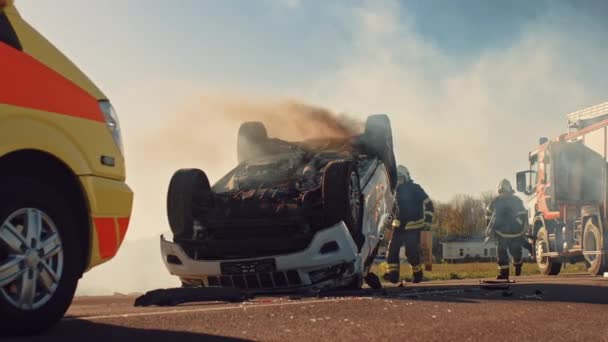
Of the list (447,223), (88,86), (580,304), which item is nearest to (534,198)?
(580,304)

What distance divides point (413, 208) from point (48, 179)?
29.6ft

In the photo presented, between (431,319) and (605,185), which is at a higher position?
(605,185)

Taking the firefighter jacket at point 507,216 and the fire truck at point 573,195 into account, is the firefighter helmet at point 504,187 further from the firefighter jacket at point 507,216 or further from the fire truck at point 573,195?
the fire truck at point 573,195

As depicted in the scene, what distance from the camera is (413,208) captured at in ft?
42.2

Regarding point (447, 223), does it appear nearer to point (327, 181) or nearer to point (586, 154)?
point (586, 154)

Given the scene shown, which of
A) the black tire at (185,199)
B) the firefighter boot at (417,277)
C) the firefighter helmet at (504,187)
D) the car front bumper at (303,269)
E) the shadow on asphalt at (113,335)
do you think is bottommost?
the shadow on asphalt at (113,335)

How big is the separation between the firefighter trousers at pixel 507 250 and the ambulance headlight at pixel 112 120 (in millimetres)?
10010

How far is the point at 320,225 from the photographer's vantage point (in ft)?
26.8

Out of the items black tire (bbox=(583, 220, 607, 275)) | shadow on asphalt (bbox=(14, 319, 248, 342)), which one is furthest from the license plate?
black tire (bbox=(583, 220, 607, 275))

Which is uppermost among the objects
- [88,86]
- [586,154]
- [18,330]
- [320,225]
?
[586,154]

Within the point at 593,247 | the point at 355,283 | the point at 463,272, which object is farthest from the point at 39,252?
the point at 463,272

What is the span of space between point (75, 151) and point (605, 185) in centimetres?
1377

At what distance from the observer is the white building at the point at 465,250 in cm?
8531

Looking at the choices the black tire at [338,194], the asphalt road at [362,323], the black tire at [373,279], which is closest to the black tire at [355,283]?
the black tire at [338,194]
